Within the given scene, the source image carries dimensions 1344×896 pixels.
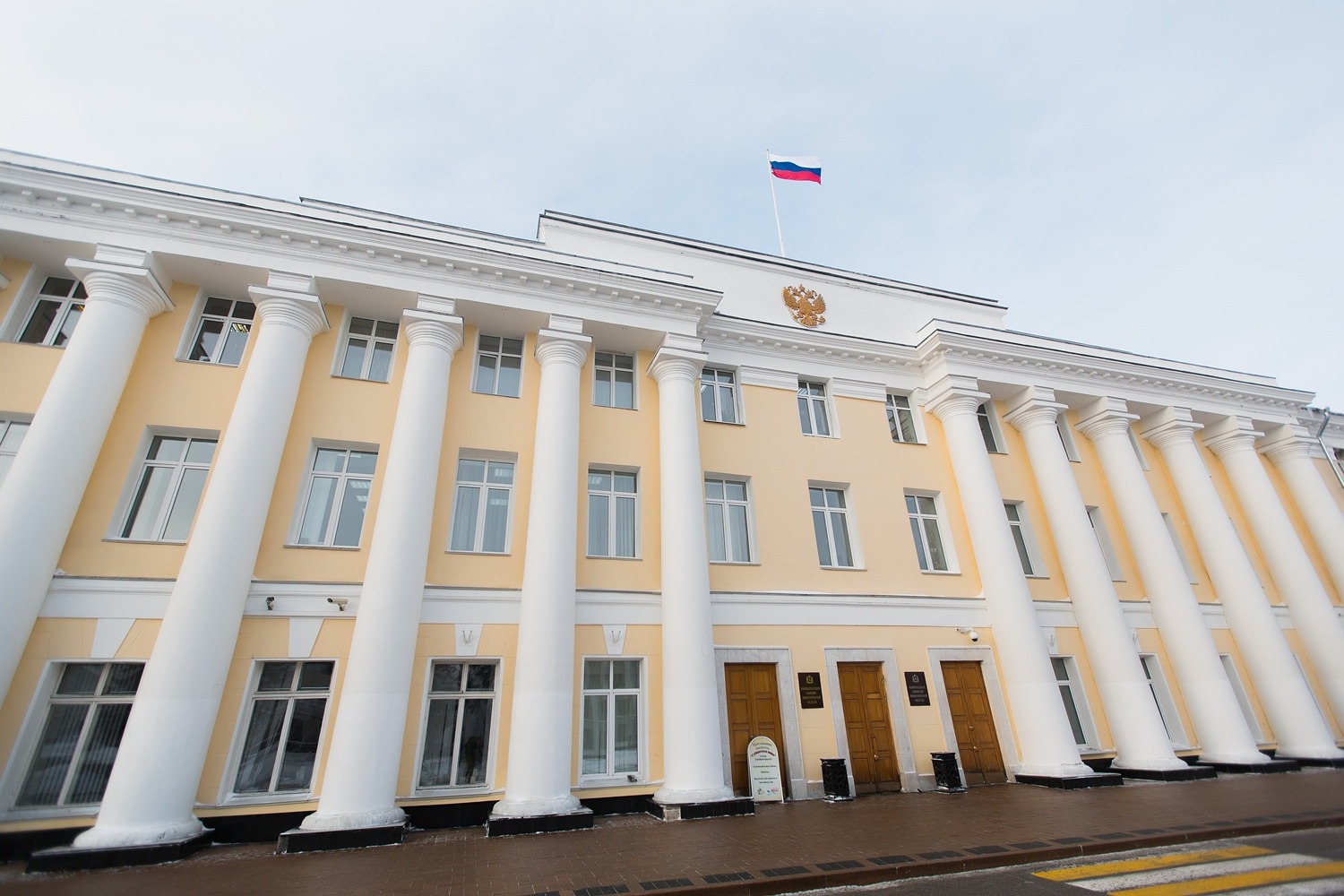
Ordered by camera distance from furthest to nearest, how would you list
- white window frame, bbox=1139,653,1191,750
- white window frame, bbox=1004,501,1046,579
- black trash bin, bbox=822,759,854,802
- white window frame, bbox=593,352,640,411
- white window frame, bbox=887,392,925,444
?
white window frame, bbox=887,392,925,444
white window frame, bbox=1004,501,1046,579
white window frame, bbox=1139,653,1191,750
white window frame, bbox=593,352,640,411
black trash bin, bbox=822,759,854,802

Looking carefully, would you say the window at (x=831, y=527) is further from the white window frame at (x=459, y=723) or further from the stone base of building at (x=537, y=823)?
the white window frame at (x=459, y=723)

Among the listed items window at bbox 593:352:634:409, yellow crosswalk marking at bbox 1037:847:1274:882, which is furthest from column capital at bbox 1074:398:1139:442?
window at bbox 593:352:634:409

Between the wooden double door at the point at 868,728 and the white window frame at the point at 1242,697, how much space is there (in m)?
9.55

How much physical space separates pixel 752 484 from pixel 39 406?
13.2m

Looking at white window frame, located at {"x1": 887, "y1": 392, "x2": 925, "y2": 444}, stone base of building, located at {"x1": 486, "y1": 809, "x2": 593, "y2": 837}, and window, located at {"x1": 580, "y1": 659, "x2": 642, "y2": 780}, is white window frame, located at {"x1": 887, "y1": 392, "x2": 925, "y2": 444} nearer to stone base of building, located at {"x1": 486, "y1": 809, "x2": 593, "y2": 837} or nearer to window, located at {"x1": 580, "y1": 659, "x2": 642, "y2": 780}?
window, located at {"x1": 580, "y1": 659, "x2": 642, "y2": 780}

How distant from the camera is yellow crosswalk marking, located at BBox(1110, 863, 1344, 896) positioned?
5832 mm

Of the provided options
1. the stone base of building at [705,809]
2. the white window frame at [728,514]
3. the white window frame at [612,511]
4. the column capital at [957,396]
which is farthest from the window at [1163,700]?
the white window frame at [612,511]

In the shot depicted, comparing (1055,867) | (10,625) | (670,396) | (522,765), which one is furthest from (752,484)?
(10,625)

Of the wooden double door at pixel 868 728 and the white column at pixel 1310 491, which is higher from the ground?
the white column at pixel 1310 491

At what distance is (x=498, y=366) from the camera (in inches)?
528

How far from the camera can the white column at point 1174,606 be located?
1387cm

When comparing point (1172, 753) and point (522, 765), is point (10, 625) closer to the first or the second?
point (522, 765)

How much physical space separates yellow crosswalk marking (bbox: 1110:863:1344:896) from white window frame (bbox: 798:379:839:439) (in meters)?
10.3

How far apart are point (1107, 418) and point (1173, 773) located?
9170 mm
